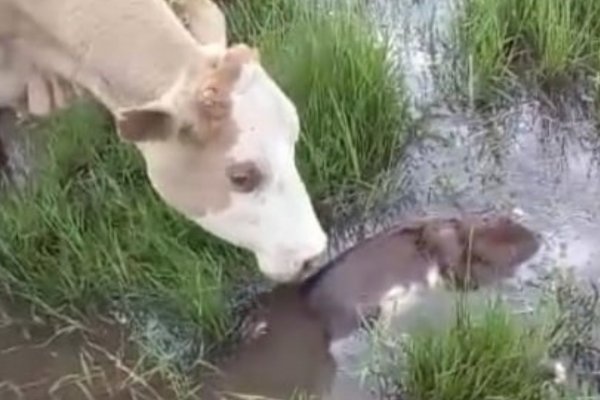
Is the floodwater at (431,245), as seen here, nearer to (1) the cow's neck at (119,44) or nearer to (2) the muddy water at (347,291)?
(2) the muddy water at (347,291)

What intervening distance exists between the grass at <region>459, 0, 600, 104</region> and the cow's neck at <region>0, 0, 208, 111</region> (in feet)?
2.97

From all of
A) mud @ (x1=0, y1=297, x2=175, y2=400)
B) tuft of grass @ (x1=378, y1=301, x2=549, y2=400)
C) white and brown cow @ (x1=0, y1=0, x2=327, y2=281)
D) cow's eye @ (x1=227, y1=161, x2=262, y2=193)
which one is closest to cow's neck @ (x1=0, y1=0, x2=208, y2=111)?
white and brown cow @ (x1=0, y1=0, x2=327, y2=281)

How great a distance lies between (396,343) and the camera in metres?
3.06

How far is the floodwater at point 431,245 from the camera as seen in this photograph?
3.16 meters

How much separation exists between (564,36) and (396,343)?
107 cm

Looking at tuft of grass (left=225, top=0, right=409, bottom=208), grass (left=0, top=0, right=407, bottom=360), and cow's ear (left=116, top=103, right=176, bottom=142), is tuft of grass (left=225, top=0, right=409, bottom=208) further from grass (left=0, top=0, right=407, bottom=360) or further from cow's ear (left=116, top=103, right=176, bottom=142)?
cow's ear (left=116, top=103, right=176, bottom=142)

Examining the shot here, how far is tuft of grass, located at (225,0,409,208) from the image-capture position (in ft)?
11.6

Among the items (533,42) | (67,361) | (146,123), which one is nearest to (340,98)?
(533,42)

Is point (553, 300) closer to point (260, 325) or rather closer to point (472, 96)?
point (260, 325)

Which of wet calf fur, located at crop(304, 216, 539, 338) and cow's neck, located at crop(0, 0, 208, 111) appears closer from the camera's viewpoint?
cow's neck, located at crop(0, 0, 208, 111)

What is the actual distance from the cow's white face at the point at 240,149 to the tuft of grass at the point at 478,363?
11.3 inches

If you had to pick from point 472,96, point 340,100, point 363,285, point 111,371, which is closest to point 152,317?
point 111,371

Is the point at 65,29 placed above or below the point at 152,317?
above

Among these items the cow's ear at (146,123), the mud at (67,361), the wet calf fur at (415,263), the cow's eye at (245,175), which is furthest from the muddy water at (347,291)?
the cow's ear at (146,123)
